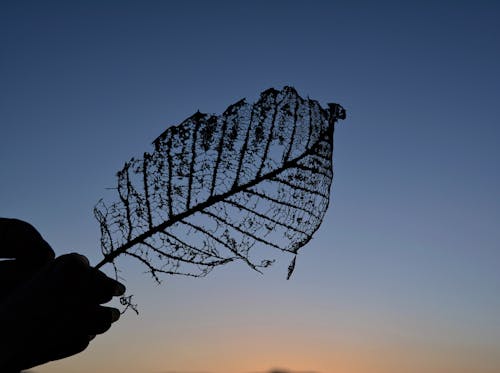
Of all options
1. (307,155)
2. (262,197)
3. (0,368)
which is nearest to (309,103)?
(307,155)

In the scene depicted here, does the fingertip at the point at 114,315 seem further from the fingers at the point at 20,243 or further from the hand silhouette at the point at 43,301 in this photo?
the fingers at the point at 20,243

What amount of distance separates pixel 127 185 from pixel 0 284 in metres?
0.56

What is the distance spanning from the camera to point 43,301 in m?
0.93

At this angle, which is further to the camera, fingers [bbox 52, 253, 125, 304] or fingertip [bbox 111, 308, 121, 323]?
fingertip [bbox 111, 308, 121, 323]

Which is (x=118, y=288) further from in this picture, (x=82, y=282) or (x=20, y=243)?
(x=20, y=243)

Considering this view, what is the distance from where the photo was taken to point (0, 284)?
106cm

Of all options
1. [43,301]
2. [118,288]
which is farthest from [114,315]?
[43,301]

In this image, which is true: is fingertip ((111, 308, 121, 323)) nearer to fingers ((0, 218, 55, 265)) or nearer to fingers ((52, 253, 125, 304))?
fingers ((52, 253, 125, 304))

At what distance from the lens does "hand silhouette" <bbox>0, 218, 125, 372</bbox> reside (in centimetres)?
90

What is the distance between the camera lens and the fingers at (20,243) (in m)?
1.09

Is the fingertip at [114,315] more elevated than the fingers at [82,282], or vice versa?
the fingers at [82,282]

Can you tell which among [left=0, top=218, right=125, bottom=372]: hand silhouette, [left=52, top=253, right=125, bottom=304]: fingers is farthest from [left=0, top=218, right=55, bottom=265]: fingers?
[left=52, top=253, right=125, bottom=304]: fingers

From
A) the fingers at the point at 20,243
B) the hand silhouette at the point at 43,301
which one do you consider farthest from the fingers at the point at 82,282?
the fingers at the point at 20,243

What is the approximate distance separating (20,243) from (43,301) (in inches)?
8.5
